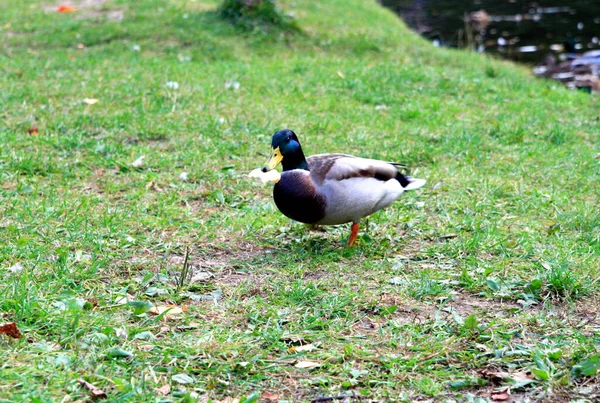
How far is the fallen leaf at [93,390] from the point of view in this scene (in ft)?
9.51

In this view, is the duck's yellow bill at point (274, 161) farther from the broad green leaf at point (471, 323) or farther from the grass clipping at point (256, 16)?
the grass clipping at point (256, 16)

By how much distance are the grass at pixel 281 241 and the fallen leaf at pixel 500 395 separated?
0.15ft

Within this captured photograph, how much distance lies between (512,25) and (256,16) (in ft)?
27.9

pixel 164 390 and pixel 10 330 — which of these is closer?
pixel 164 390

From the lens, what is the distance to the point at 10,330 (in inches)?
128

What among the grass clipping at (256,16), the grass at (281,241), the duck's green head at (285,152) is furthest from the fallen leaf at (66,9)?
the duck's green head at (285,152)

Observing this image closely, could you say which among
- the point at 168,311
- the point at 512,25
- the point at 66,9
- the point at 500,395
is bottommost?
the point at 512,25

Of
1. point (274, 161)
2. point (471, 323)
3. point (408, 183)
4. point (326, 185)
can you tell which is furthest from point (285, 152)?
point (471, 323)

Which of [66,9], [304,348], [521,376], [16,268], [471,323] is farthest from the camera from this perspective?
[66,9]

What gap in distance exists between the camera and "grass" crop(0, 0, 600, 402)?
3.23 m

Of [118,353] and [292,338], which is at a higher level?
[118,353]

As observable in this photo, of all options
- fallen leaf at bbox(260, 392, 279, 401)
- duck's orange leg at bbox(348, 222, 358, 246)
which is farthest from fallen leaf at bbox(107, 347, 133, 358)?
duck's orange leg at bbox(348, 222, 358, 246)

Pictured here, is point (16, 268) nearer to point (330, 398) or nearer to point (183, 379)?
point (183, 379)

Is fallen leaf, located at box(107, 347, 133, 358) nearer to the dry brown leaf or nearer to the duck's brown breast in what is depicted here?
the duck's brown breast
